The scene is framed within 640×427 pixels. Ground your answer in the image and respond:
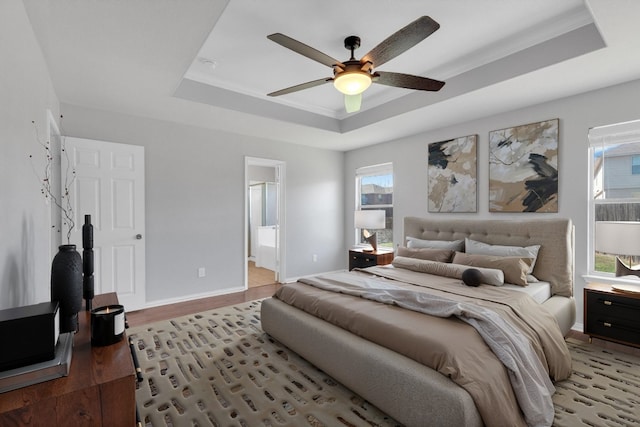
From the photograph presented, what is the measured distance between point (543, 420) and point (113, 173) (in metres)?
4.45

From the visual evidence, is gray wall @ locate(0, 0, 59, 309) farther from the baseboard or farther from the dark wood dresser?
the baseboard

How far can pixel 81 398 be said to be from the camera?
3.18 feet

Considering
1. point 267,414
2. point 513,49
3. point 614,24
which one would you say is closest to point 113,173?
point 267,414

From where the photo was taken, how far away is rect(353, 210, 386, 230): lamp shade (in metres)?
4.83

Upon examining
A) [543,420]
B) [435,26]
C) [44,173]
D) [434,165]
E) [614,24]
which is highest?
[614,24]

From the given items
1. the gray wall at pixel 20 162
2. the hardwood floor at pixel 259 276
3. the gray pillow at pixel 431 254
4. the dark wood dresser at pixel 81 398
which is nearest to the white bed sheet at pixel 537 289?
the gray pillow at pixel 431 254

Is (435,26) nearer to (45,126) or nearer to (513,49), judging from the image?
(513,49)

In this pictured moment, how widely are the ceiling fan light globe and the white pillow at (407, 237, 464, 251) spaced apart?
7.69 ft

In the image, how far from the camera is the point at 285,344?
272cm

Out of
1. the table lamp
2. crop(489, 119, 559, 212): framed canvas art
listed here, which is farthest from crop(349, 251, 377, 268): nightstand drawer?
crop(489, 119, 559, 212): framed canvas art

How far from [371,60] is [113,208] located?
3.33m

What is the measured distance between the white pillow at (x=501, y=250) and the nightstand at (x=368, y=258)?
1.36 m

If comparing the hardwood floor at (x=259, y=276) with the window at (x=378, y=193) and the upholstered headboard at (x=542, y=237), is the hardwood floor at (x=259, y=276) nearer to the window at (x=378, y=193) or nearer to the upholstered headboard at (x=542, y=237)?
the window at (x=378, y=193)

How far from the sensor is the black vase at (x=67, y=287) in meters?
1.46
